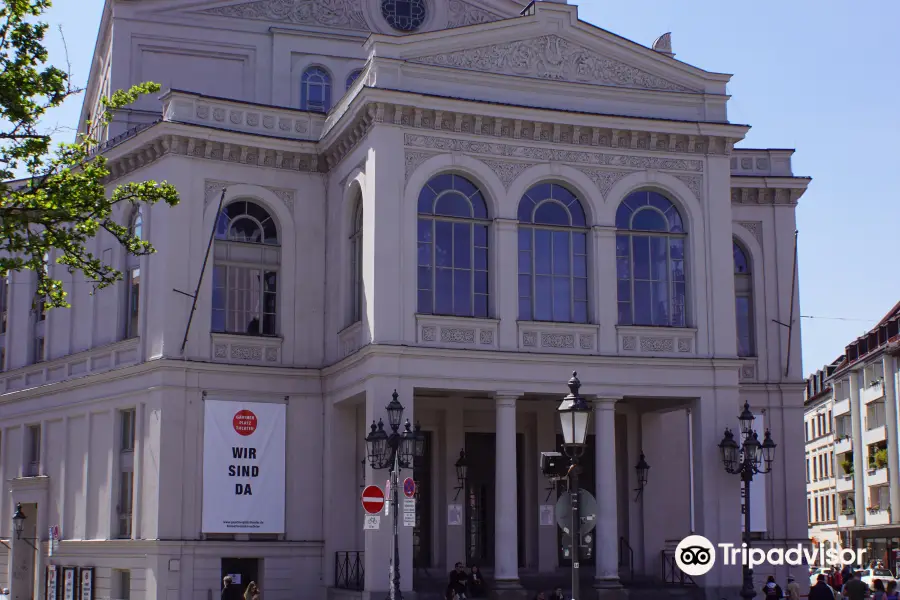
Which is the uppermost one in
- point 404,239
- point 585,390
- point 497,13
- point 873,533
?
point 497,13

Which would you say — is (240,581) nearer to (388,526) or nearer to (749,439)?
(388,526)

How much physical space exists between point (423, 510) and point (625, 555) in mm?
5634

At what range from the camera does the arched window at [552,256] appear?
31.3 m

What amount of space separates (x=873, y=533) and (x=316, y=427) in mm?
49280

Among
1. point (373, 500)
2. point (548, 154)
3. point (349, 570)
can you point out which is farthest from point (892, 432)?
point (373, 500)

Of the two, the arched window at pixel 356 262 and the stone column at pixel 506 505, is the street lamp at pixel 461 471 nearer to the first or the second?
the stone column at pixel 506 505

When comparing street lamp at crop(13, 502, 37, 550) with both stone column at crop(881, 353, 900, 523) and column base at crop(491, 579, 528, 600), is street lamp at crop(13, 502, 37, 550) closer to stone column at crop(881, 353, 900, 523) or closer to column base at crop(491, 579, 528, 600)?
column base at crop(491, 579, 528, 600)

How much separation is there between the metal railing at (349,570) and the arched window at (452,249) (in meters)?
6.35

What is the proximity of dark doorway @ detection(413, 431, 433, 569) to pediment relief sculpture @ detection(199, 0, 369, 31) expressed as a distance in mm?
13686

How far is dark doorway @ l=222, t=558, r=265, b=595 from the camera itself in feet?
105

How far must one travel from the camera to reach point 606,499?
99.2 feet

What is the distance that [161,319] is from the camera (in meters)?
32.1

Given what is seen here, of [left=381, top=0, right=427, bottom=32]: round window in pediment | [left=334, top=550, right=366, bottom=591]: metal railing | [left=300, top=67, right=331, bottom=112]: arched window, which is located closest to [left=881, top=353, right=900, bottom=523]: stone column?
[left=381, top=0, right=427, bottom=32]: round window in pediment

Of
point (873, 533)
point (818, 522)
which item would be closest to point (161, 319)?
point (873, 533)
